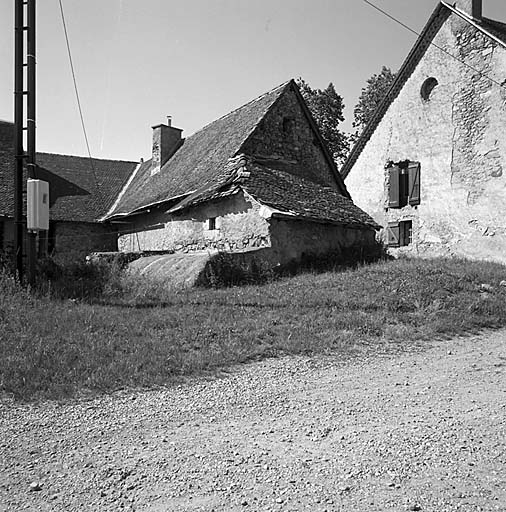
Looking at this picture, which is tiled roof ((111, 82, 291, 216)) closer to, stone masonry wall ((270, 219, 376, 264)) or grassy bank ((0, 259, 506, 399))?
stone masonry wall ((270, 219, 376, 264))

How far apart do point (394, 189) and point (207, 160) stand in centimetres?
768

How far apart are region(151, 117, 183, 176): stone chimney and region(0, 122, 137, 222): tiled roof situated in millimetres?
2585

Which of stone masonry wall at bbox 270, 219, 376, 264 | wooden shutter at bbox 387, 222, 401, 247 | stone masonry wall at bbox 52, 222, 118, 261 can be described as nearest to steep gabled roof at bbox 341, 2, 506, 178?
wooden shutter at bbox 387, 222, 401, 247

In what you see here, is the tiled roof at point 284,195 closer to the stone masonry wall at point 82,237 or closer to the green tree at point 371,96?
the stone masonry wall at point 82,237

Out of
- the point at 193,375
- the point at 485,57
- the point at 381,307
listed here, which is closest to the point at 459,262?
the point at 381,307

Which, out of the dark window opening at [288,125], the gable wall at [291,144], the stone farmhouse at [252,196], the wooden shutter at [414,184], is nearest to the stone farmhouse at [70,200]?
the stone farmhouse at [252,196]

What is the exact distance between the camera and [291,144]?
18.5 metres

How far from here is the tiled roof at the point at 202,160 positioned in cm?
1702

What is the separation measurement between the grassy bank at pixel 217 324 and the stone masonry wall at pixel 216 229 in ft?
6.80

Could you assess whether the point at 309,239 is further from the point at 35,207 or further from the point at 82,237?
the point at 82,237

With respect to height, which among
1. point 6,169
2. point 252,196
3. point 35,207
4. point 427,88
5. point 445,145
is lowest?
point 35,207

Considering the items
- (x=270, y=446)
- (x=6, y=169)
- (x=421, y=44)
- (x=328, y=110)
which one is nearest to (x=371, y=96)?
(x=328, y=110)

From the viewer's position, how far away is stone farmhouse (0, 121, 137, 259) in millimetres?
20359

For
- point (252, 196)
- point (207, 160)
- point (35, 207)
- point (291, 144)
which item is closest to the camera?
point (35, 207)
